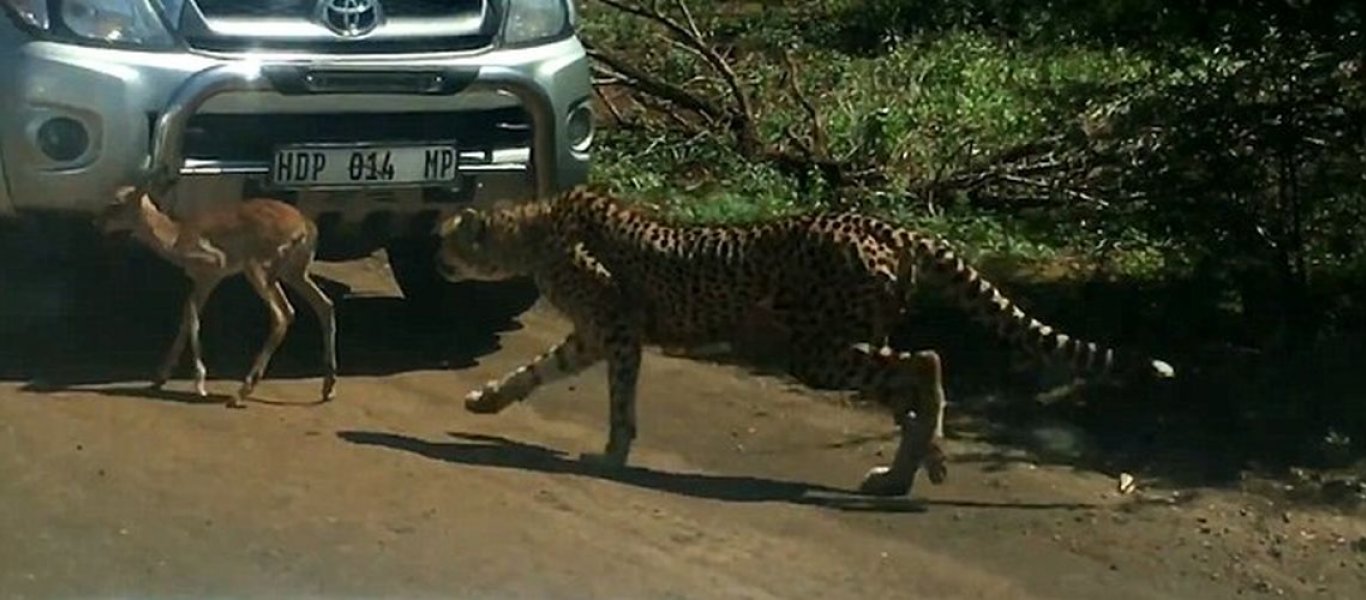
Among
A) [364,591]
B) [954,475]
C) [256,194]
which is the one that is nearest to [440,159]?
[256,194]

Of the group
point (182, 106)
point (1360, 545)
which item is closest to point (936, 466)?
point (1360, 545)

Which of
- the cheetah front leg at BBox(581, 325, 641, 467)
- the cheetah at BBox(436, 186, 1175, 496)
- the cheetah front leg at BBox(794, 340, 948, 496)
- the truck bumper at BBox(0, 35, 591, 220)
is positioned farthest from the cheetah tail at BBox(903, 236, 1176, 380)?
the truck bumper at BBox(0, 35, 591, 220)

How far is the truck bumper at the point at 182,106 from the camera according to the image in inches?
317

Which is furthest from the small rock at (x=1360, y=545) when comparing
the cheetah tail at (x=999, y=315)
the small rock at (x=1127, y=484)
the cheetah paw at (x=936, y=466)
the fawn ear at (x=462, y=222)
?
the fawn ear at (x=462, y=222)

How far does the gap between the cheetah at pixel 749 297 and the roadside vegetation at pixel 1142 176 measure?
2.33 feet

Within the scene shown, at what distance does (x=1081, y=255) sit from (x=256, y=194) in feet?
11.6

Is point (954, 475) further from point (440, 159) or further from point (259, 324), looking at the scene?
point (259, 324)

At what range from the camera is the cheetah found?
761cm

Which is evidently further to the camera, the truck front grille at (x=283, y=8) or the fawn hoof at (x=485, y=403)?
the truck front grille at (x=283, y=8)

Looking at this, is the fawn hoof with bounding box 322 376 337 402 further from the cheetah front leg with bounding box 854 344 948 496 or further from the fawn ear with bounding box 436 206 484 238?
the cheetah front leg with bounding box 854 344 948 496

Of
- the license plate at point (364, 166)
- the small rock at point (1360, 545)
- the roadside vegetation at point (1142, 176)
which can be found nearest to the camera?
the small rock at point (1360, 545)

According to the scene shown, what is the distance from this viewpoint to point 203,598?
591cm

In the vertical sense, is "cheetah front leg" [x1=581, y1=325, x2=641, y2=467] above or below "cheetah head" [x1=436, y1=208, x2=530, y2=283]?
below

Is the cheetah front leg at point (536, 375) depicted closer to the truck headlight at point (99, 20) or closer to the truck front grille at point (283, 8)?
the truck front grille at point (283, 8)
